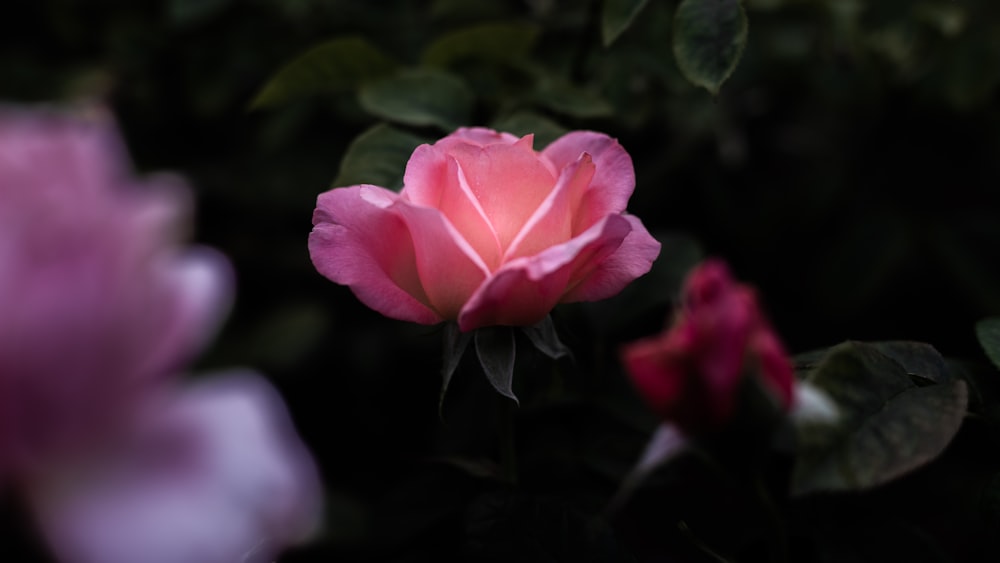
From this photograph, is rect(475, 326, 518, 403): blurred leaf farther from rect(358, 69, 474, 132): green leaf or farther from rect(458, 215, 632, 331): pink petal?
rect(358, 69, 474, 132): green leaf

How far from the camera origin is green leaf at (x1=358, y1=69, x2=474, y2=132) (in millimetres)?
685

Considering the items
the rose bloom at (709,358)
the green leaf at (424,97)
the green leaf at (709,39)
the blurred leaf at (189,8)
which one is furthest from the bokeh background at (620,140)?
the rose bloom at (709,358)

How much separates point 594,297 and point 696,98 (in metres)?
0.65

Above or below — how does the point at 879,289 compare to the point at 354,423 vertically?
above

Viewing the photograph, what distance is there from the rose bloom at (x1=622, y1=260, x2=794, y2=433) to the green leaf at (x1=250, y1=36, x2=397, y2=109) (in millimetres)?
459

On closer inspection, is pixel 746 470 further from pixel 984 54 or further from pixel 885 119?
pixel 885 119

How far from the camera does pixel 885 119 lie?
140 cm

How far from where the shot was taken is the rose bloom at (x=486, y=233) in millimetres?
459

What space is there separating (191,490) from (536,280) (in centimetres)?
20

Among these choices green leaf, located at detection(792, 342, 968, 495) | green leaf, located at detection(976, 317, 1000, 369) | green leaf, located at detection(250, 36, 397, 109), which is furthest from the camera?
green leaf, located at detection(250, 36, 397, 109)

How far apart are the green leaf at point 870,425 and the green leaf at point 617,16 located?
0.27 meters

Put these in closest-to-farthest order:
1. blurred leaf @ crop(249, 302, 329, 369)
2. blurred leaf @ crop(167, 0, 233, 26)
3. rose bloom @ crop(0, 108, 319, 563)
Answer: rose bloom @ crop(0, 108, 319, 563) < blurred leaf @ crop(167, 0, 233, 26) < blurred leaf @ crop(249, 302, 329, 369)

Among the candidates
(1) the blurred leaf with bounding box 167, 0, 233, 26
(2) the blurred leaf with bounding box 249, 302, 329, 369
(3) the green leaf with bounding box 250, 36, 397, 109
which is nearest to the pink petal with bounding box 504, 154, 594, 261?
(3) the green leaf with bounding box 250, 36, 397, 109

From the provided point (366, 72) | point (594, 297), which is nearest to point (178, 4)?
point (366, 72)
